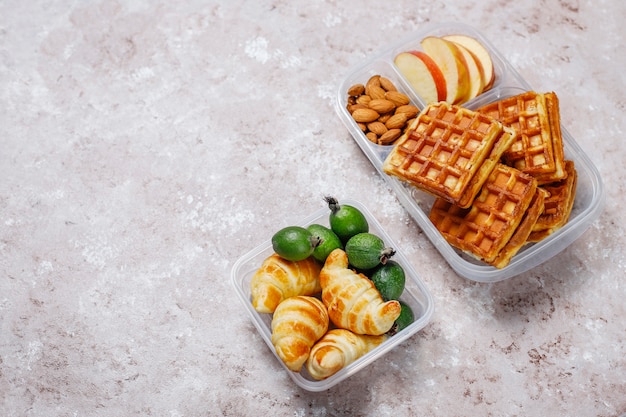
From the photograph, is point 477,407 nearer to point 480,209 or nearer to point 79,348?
point 480,209

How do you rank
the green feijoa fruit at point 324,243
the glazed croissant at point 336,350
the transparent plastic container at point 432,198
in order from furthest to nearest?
the transparent plastic container at point 432,198 < the green feijoa fruit at point 324,243 < the glazed croissant at point 336,350

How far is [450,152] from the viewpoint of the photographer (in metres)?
1.76

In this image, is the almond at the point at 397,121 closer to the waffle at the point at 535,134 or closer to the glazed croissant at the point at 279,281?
the waffle at the point at 535,134

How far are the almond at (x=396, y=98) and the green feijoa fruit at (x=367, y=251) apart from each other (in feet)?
1.47

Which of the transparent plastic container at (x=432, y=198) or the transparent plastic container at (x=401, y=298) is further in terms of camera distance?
the transparent plastic container at (x=432, y=198)

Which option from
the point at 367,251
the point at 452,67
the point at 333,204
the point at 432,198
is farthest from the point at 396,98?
the point at 367,251

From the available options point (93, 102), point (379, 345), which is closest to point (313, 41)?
point (93, 102)

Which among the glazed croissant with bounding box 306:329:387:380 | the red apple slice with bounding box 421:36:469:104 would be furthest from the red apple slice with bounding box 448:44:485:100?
the glazed croissant with bounding box 306:329:387:380

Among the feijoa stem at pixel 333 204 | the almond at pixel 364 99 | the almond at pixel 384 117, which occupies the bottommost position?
the feijoa stem at pixel 333 204

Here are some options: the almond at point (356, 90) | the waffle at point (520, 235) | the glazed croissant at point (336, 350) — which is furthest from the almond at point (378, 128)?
the glazed croissant at point (336, 350)

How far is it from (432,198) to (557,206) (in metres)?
0.34

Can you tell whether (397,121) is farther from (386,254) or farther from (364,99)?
(386,254)

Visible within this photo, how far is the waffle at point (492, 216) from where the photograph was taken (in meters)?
1.69

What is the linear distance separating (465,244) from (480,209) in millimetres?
106
